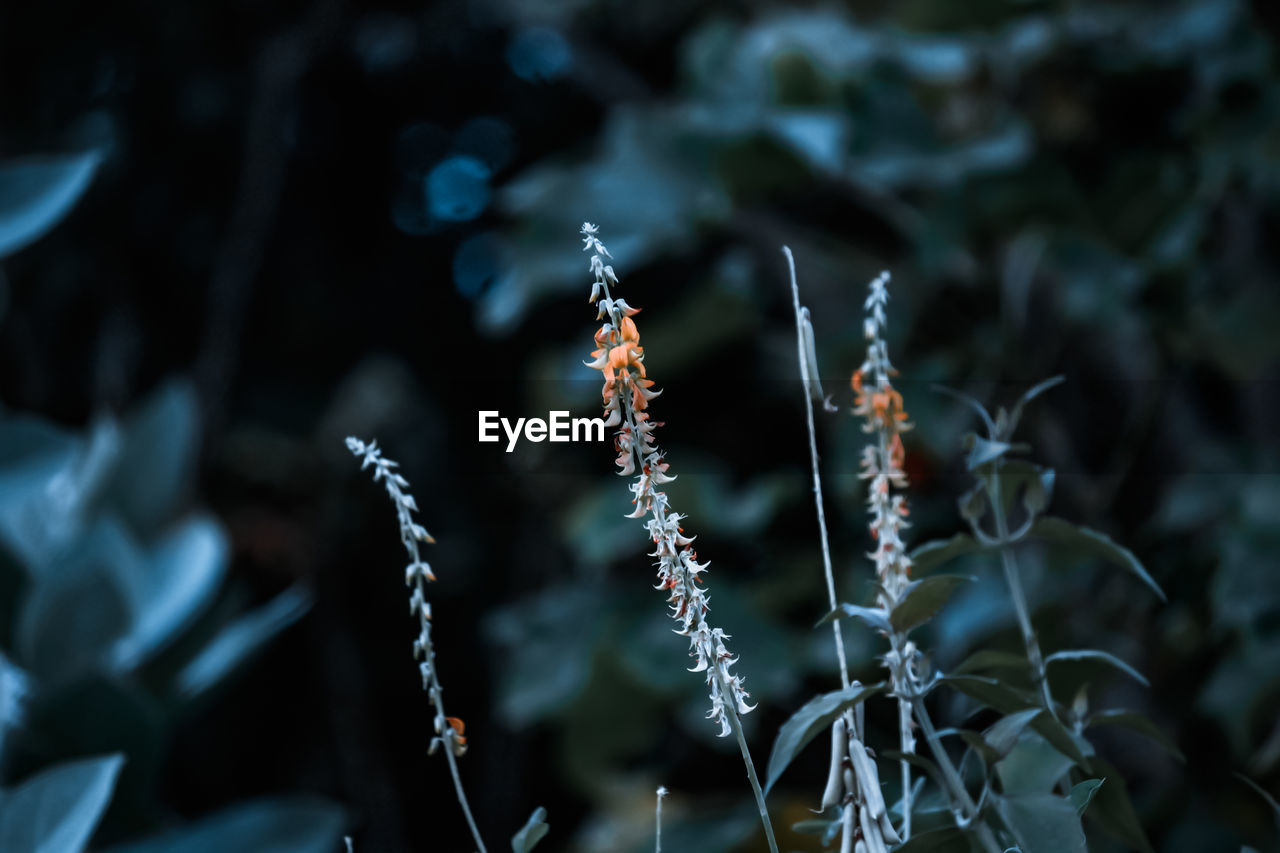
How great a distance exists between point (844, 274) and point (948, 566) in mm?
283

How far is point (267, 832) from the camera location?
0.51m

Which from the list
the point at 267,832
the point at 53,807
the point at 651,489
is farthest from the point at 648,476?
the point at 267,832

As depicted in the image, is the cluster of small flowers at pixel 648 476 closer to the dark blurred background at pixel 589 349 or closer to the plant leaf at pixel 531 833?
the plant leaf at pixel 531 833

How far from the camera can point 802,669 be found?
0.81 metres

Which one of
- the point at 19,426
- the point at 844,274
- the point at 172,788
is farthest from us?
the point at 172,788

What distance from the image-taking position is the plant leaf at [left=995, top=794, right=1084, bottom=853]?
176 millimetres

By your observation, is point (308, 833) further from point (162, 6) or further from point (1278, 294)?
point (162, 6)

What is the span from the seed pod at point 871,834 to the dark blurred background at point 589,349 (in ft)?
0.42

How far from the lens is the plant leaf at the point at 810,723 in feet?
0.59

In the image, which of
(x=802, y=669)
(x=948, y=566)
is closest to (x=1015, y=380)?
(x=948, y=566)

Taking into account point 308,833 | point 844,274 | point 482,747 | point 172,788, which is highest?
point 844,274

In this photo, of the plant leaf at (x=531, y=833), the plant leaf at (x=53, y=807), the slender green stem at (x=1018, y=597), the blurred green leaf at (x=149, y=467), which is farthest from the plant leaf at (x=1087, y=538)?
the blurred green leaf at (x=149, y=467)

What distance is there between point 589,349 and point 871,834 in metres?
0.92

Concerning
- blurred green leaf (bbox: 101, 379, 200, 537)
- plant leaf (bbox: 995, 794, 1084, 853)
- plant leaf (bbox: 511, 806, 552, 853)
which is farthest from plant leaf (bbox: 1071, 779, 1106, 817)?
blurred green leaf (bbox: 101, 379, 200, 537)
